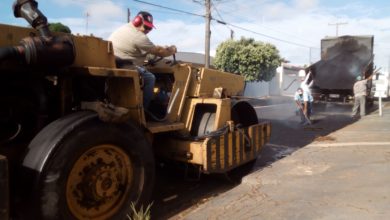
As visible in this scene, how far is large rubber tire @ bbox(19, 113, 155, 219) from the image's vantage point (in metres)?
3.02

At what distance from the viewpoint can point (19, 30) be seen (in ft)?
10.7

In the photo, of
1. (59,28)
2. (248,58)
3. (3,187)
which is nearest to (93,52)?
(59,28)

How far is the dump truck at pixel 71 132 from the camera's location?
3.04 meters

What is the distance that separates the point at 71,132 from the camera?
3.17 m

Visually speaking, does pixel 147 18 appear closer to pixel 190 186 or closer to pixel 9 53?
pixel 9 53

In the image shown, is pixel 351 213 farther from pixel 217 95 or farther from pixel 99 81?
pixel 99 81

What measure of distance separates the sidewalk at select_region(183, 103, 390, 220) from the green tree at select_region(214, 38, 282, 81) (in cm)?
2126

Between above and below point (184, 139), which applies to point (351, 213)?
below

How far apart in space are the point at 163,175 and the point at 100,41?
2.67 metres

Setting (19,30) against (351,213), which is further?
(351,213)

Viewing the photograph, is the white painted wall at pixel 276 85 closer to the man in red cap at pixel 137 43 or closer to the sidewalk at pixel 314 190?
the sidewalk at pixel 314 190

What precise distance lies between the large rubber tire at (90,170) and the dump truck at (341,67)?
46.1 ft

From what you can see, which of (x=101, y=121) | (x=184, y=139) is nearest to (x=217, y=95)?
(x=184, y=139)

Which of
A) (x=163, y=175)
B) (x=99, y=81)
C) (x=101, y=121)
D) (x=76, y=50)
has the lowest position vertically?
(x=163, y=175)
